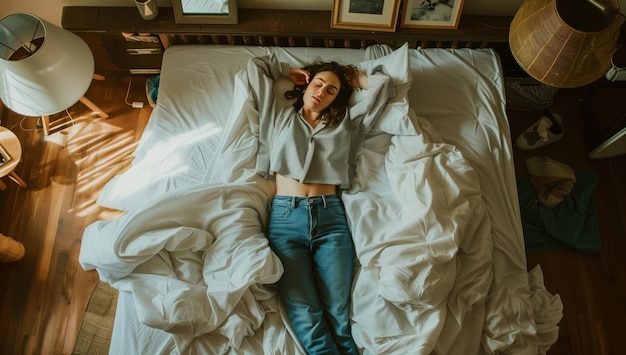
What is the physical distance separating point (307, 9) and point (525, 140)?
1197 mm

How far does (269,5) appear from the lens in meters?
2.07

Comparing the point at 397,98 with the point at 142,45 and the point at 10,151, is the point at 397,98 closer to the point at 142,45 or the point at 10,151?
the point at 142,45

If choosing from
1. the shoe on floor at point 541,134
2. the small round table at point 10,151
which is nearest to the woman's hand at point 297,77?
the shoe on floor at point 541,134

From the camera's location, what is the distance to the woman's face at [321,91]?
1.72 m

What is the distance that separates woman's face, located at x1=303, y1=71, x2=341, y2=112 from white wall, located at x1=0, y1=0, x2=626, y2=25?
0.48 meters

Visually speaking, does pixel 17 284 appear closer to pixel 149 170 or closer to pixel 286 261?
pixel 149 170

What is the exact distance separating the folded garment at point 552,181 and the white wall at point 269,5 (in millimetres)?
730

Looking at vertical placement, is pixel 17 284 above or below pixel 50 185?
below

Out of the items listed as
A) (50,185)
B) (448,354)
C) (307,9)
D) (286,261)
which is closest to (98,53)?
(50,185)

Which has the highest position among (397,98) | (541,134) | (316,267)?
(397,98)

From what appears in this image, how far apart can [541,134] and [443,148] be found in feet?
2.48

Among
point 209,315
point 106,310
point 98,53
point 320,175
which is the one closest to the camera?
point 209,315

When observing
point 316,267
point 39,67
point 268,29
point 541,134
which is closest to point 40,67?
point 39,67

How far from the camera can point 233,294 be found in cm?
146
